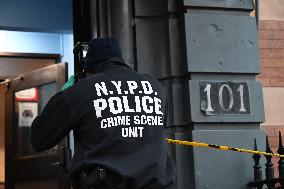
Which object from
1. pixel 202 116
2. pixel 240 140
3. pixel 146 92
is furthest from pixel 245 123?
pixel 146 92

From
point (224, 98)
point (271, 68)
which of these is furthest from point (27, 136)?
point (224, 98)

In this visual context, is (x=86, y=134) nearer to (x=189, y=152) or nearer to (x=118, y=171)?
(x=118, y=171)

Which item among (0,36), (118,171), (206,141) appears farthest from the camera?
(0,36)

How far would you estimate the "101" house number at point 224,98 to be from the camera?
13.2ft

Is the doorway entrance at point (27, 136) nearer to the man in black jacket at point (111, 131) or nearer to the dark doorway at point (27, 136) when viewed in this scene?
the dark doorway at point (27, 136)

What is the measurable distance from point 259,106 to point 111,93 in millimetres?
1964

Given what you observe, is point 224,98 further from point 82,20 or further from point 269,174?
point 82,20

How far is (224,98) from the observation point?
4109 mm

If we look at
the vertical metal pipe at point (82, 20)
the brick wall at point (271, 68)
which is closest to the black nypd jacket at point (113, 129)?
the vertical metal pipe at point (82, 20)

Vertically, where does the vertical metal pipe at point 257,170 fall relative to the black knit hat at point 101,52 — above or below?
below

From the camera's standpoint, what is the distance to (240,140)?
4.09m

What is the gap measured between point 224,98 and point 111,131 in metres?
1.79

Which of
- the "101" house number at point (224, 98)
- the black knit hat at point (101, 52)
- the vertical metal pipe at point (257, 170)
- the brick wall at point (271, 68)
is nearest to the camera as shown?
the black knit hat at point (101, 52)

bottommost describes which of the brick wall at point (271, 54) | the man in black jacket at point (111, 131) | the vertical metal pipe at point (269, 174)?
the vertical metal pipe at point (269, 174)
